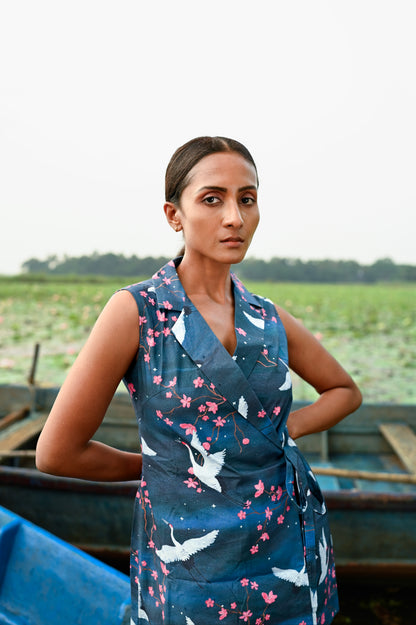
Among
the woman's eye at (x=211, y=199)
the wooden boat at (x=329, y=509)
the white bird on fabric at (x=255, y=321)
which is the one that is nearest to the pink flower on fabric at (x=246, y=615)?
the white bird on fabric at (x=255, y=321)

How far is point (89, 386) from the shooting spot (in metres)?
0.83

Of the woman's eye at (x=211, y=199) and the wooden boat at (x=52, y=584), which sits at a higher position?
the woman's eye at (x=211, y=199)

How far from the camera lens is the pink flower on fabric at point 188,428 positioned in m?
0.82

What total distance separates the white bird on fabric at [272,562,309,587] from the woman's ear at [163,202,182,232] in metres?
0.66

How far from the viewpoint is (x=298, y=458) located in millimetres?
969

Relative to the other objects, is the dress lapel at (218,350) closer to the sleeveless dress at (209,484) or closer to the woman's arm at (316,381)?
the sleeveless dress at (209,484)

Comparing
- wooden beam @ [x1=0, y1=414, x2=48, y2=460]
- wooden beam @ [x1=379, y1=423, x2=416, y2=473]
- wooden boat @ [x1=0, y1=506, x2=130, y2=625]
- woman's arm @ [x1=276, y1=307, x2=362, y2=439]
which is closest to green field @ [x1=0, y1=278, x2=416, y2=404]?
wooden beam @ [x1=0, y1=414, x2=48, y2=460]

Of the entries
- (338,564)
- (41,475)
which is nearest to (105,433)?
(41,475)

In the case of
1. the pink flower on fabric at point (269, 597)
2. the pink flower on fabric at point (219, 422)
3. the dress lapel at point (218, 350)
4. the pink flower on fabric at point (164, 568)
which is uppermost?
the dress lapel at point (218, 350)

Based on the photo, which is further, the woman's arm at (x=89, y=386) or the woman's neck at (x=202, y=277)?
the woman's neck at (x=202, y=277)

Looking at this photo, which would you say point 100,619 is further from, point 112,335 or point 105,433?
point 105,433

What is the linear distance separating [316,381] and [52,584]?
1.11 metres

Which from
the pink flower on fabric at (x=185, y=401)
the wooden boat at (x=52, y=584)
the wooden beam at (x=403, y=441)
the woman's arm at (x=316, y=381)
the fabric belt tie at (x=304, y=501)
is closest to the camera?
the pink flower on fabric at (x=185, y=401)

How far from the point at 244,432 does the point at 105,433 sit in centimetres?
339
